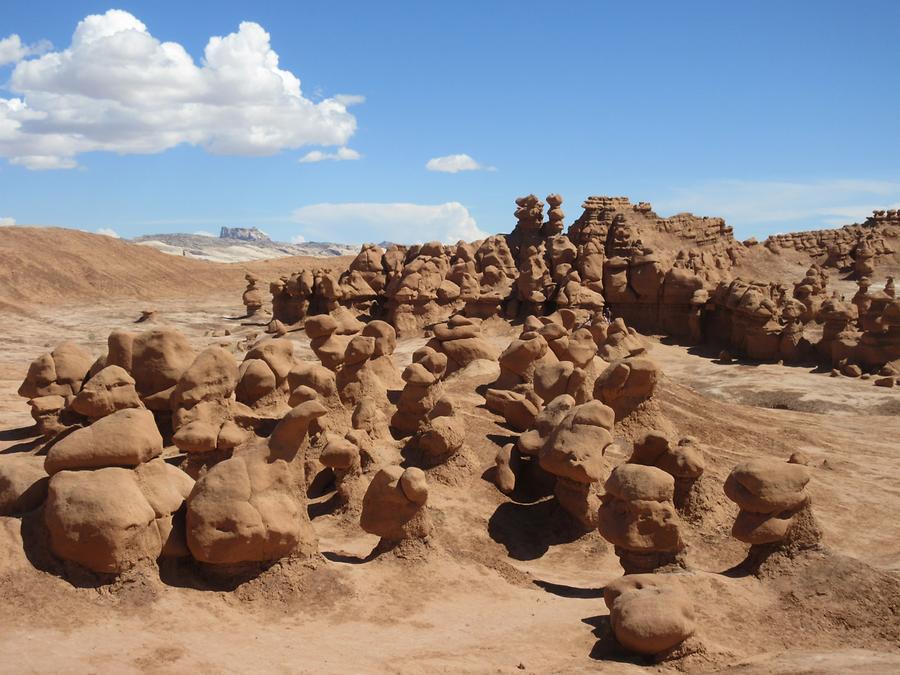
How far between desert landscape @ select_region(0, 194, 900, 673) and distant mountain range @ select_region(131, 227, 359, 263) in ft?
206

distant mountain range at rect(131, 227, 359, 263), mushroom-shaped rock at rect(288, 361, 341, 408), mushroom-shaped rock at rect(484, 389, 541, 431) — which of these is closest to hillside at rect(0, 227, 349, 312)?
distant mountain range at rect(131, 227, 359, 263)

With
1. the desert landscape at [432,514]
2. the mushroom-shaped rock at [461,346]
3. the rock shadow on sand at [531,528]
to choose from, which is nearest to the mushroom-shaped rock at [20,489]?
the desert landscape at [432,514]

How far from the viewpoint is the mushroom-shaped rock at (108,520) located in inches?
297

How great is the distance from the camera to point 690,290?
31047 millimetres

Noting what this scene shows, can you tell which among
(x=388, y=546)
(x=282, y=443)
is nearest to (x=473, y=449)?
(x=388, y=546)

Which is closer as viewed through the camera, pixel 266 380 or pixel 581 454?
pixel 581 454

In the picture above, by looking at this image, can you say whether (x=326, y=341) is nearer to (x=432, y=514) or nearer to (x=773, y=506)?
(x=432, y=514)

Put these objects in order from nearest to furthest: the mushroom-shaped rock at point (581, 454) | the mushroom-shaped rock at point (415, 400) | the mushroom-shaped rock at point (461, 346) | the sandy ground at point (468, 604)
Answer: the sandy ground at point (468, 604)
the mushroom-shaped rock at point (581, 454)
the mushroom-shaped rock at point (415, 400)
the mushroom-shaped rock at point (461, 346)

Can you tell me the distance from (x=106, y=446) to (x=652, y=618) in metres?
5.73

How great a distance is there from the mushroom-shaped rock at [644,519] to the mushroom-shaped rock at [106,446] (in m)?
5.35

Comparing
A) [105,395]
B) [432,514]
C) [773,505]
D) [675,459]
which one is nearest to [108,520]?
[105,395]

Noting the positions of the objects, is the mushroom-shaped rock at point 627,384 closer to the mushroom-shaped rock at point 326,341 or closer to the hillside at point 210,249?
the mushroom-shaped rock at point 326,341

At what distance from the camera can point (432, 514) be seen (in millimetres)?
11312

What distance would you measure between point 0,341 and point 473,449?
81.7ft
